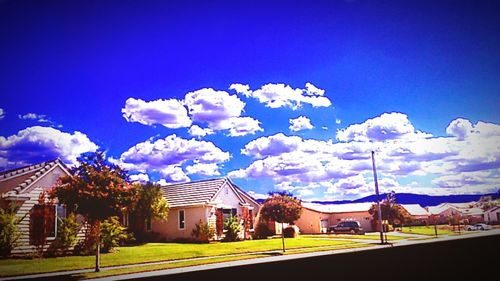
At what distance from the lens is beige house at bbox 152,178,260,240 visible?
21578 millimetres

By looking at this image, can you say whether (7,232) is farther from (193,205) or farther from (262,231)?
(262,231)

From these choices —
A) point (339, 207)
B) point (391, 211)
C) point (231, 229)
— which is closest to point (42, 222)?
point (231, 229)

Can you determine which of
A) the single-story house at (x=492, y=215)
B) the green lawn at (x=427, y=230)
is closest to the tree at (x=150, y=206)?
the green lawn at (x=427, y=230)

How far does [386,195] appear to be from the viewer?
22.5 metres

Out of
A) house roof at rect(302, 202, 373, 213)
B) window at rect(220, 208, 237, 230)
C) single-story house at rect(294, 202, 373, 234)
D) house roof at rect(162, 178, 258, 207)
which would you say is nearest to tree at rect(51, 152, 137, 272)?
house roof at rect(162, 178, 258, 207)

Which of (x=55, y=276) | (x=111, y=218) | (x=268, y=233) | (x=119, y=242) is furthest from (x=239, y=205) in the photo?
(x=55, y=276)

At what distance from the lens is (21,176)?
511 inches

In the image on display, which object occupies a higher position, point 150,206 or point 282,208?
point 150,206

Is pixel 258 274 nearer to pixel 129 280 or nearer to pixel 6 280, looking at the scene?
pixel 129 280

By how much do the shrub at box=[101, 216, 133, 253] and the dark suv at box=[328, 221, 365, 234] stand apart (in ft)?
61.5

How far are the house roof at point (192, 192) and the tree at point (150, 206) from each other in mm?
1210

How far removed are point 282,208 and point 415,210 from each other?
25.7 ft

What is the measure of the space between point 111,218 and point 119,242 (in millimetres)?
2177

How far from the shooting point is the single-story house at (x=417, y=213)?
22.6 metres
